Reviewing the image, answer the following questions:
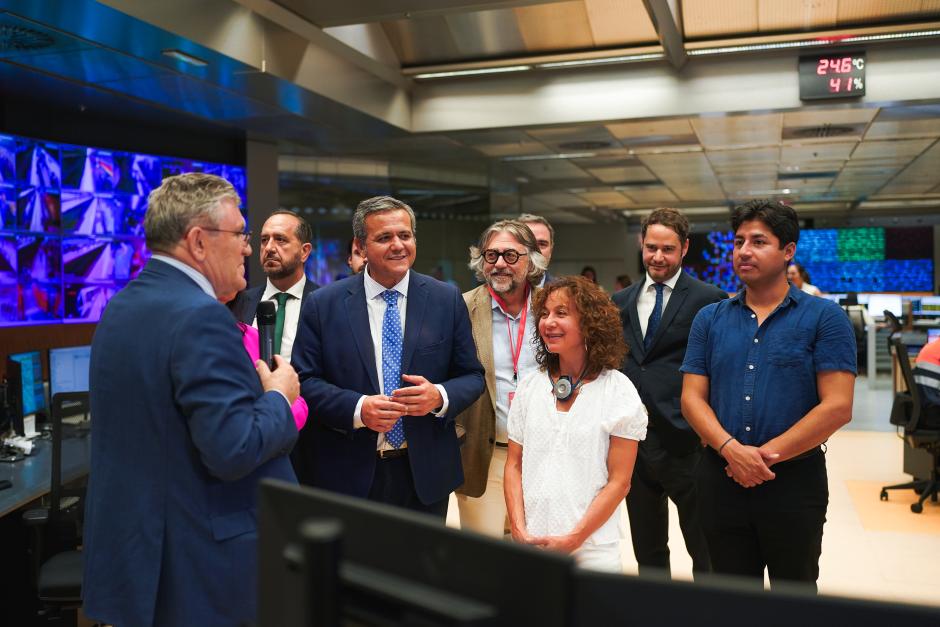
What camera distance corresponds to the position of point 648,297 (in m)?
3.58

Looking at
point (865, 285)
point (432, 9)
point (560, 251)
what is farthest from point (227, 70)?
point (560, 251)

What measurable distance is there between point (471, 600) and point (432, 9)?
4.65 meters

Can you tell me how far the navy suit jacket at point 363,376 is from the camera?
8.70 ft

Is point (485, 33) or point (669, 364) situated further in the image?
point (485, 33)

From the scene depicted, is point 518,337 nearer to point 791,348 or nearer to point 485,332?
point 485,332

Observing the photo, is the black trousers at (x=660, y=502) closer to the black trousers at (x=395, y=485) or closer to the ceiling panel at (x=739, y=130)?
the black trousers at (x=395, y=485)

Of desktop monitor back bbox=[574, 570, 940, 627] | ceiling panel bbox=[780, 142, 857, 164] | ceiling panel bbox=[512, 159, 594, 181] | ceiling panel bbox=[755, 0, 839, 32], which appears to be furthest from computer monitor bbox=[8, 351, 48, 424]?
ceiling panel bbox=[780, 142, 857, 164]

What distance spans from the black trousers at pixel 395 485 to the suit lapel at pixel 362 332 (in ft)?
0.82

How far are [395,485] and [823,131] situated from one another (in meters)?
7.38

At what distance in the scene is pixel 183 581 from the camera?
1731 millimetres

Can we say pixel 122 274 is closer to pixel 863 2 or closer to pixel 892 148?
pixel 863 2

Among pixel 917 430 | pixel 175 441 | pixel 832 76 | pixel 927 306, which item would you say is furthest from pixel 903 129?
pixel 175 441

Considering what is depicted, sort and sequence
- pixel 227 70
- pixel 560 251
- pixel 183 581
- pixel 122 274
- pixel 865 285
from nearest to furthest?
pixel 183 581 → pixel 227 70 → pixel 122 274 → pixel 865 285 → pixel 560 251

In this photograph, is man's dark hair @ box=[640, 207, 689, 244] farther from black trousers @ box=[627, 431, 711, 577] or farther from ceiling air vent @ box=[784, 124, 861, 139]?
ceiling air vent @ box=[784, 124, 861, 139]
